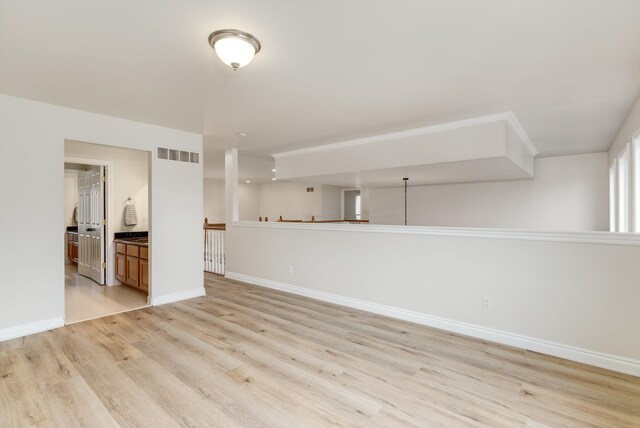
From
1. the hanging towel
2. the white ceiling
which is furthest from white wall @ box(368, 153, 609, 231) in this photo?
the hanging towel

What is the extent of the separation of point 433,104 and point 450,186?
4.32 m

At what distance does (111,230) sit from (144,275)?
142cm

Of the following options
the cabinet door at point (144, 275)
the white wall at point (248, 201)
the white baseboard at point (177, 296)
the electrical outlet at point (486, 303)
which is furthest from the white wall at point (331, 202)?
the electrical outlet at point (486, 303)

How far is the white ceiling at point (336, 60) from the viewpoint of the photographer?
1818 millimetres

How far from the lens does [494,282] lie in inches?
128

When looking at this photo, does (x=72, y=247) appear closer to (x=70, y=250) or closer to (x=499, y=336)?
(x=70, y=250)

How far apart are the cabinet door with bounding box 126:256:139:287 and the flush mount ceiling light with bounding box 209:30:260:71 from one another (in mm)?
3968

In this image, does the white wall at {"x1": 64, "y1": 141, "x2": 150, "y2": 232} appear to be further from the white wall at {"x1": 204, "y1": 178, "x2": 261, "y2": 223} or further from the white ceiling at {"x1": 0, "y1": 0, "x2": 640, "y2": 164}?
the white wall at {"x1": 204, "y1": 178, "x2": 261, "y2": 223}

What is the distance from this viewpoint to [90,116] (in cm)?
370

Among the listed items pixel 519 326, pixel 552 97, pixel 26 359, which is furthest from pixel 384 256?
pixel 26 359

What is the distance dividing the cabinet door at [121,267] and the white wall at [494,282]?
282cm

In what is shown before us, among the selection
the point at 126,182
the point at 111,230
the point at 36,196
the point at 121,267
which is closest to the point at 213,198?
the point at 126,182

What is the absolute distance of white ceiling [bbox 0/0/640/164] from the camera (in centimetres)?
182

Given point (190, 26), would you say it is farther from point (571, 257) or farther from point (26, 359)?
point (571, 257)
